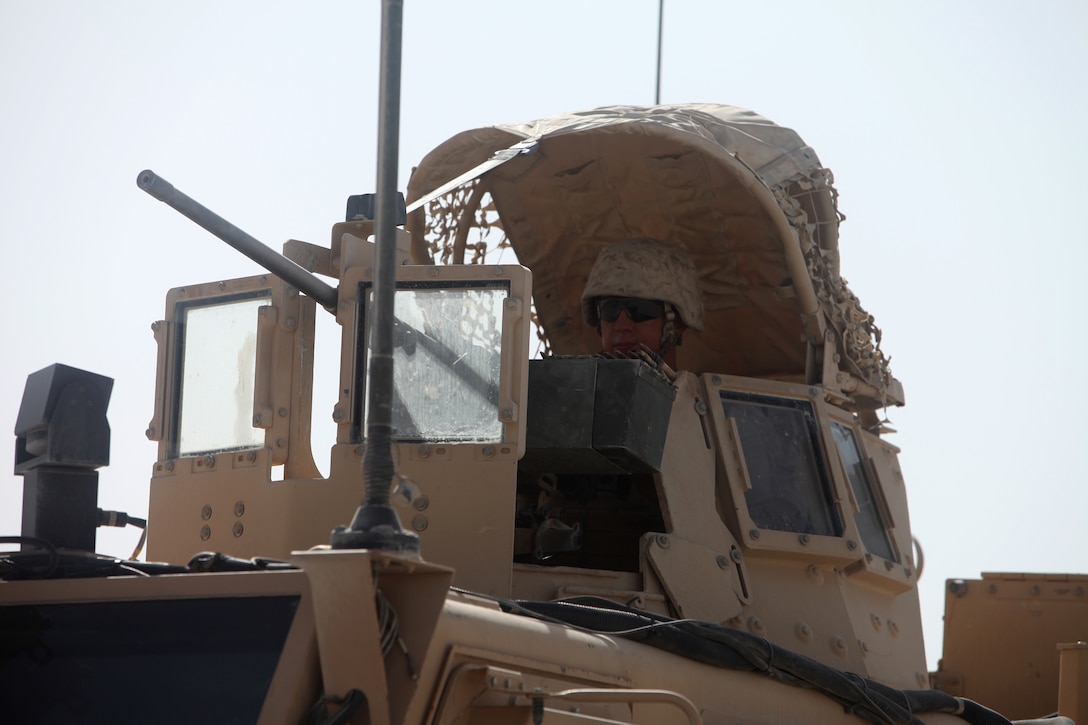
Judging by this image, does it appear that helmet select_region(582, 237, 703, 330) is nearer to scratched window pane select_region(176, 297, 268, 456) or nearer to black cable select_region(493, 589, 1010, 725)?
scratched window pane select_region(176, 297, 268, 456)

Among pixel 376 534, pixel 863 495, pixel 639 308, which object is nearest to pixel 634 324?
pixel 639 308

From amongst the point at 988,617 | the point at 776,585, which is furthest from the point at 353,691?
the point at 988,617

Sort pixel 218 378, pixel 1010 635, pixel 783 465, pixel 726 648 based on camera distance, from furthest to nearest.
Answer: pixel 1010 635
pixel 783 465
pixel 218 378
pixel 726 648

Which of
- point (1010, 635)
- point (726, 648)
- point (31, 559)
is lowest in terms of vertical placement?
point (1010, 635)

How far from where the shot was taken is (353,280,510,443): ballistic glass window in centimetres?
531

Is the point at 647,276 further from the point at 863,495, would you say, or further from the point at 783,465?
the point at 863,495

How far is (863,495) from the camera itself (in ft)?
22.7

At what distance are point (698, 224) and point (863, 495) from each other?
163 cm

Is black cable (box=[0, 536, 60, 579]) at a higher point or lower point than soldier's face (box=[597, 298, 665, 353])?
lower

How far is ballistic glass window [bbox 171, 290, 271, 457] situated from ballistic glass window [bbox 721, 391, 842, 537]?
1.96 meters

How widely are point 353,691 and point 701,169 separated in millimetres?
4531

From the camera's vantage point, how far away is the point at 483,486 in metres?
5.22

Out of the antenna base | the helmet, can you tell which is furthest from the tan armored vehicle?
the helmet

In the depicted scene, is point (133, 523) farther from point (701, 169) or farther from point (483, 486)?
point (701, 169)
